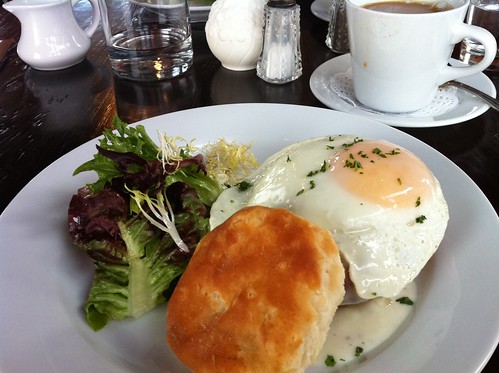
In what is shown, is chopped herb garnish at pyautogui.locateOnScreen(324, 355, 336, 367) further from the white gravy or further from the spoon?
the spoon

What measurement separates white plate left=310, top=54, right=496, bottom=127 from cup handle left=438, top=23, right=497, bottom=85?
101mm

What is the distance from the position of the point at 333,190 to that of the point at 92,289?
56 cm

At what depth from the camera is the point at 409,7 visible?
164 cm

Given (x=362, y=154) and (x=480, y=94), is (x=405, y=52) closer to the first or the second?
(x=480, y=94)

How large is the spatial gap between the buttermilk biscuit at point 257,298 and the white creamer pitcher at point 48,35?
142cm

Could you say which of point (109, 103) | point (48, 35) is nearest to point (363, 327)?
point (109, 103)

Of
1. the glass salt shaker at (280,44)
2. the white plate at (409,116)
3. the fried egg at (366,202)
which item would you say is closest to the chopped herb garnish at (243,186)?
the fried egg at (366,202)

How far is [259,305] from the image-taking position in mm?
809

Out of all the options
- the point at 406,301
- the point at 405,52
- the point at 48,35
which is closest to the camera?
the point at 406,301

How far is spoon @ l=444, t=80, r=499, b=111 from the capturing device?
1.56 meters

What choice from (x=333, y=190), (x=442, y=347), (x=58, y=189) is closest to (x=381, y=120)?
(x=333, y=190)

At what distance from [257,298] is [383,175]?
0.44m

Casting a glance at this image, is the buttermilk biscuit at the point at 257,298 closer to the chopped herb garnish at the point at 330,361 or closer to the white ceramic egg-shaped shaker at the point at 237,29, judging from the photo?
the chopped herb garnish at the point at 330,361

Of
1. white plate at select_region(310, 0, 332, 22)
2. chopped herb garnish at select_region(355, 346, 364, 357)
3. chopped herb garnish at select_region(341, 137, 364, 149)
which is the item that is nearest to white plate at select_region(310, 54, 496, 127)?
chopped herb garnish at select_region(341, 137, 364, 149)
